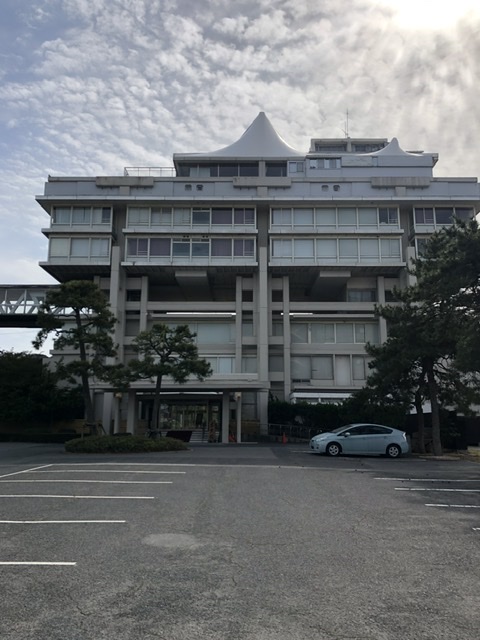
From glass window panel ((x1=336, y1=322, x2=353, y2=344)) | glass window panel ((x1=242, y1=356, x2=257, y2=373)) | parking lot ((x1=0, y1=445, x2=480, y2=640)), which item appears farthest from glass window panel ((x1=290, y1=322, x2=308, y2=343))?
parking lot ((x1=0, y1=445, x2=480, y2=640))

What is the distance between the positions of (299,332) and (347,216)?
32.7 feet

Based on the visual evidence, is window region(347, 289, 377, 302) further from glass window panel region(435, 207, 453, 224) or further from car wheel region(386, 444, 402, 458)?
car wheel region(386, 444, 402, 458)

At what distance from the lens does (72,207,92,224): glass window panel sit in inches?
1737

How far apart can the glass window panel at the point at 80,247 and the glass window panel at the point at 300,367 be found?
18.2m

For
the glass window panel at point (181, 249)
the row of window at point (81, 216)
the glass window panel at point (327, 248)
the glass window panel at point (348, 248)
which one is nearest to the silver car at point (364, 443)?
the glass window panel at point (327, 248)

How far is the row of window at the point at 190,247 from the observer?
43562mm

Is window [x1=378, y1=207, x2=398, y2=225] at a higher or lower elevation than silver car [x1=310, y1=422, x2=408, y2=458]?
higher

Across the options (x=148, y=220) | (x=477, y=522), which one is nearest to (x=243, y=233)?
(x=148, y=220)

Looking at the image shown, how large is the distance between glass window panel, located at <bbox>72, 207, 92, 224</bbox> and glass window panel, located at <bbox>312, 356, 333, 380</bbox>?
21029 mm

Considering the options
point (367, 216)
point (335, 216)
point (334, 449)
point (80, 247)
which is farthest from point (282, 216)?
point (334, 449)

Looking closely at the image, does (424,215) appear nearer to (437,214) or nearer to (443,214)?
(437,214)

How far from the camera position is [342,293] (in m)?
47.1

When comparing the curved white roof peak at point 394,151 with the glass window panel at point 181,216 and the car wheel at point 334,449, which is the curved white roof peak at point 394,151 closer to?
the glass window panel at point 181,216

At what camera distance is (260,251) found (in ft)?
143
